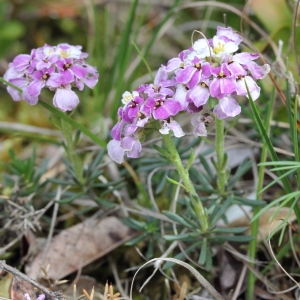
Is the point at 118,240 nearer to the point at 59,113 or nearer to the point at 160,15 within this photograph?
the point at 59,113

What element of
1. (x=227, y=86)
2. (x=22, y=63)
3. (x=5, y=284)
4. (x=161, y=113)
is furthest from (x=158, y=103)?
(x=5, y=284)

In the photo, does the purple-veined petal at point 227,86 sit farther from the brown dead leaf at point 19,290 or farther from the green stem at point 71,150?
the brown dead leaf at point 19,290

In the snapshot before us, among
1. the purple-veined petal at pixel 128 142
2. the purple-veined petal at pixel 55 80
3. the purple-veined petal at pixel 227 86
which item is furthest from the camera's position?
the purple-veined petal at pixel 55 80

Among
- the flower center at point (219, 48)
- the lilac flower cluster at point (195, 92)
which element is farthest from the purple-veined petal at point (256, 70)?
the flower center at point (219, 48)

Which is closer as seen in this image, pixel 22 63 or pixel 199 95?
pixel 199 95

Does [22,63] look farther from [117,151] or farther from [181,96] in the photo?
[181,96]

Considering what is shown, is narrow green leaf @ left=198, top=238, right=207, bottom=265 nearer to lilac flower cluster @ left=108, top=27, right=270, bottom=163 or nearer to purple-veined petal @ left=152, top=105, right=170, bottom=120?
lilac flower cluster @ left=108, top=27, right=270, bottom=163

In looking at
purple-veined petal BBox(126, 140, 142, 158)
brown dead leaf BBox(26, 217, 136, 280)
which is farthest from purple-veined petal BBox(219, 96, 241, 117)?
brown dead leaf BBox(26, 217, 136, 280)
